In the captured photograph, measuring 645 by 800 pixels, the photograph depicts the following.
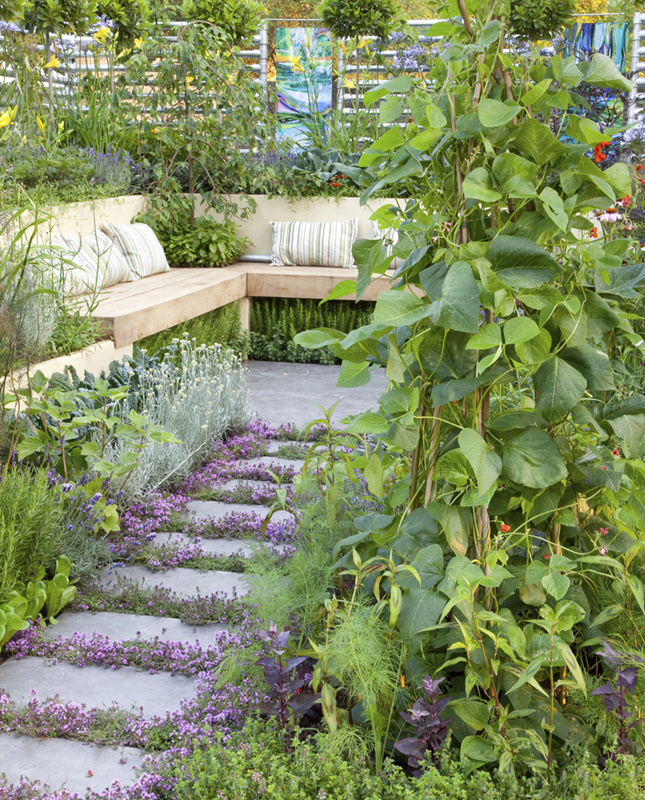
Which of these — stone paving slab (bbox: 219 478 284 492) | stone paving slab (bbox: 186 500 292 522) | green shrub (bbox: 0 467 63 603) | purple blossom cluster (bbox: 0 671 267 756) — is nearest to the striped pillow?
stone paving slab (bbox: 219 478 284 492)

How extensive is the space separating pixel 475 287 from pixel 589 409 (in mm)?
446

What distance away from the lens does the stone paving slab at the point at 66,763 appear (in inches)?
64.9

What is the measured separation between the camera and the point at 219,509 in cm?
315

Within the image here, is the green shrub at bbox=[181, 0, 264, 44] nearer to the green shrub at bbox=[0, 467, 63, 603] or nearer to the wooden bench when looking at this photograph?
the wooden bench

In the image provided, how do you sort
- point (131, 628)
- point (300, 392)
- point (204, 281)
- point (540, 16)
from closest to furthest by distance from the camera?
point (131, 628) → point (300, 392) → point (204, 281) → point (540, 16)

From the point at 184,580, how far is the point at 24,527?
0.58 metres

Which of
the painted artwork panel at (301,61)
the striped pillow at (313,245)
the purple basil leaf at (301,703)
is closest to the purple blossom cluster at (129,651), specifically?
the purple basil leaf at (301,703)

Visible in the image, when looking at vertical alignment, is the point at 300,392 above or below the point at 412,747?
below

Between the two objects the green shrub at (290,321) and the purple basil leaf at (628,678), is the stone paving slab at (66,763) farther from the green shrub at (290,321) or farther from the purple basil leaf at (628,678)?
the green shrub at (290,321)

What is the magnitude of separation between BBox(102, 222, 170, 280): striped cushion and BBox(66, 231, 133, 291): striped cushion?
9 centimetres

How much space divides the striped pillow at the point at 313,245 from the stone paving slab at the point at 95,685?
474cm

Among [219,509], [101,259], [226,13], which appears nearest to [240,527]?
[219,509]

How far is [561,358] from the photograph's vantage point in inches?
55.9

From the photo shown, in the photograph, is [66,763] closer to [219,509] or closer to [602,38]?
[219,509]
